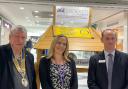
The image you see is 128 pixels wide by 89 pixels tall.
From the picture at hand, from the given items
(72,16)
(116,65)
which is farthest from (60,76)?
(72,16)

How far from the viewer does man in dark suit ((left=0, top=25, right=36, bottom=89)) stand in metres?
2.45

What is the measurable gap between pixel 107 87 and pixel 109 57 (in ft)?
1.14

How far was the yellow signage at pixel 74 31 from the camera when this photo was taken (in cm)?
360

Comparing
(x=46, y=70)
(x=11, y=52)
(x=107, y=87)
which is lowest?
(x=107, y=87)

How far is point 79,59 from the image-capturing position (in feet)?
11.9

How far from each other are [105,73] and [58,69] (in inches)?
21.3

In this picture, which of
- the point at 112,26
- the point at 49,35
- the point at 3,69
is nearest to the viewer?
the point at 3,69

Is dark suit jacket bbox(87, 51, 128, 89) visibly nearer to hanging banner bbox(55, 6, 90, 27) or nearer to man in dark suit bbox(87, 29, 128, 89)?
man in dark suit bbox(87, 29, 128, 89)

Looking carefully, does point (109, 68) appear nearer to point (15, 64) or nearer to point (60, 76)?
point (60, 76)

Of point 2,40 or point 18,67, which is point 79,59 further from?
point 2,40

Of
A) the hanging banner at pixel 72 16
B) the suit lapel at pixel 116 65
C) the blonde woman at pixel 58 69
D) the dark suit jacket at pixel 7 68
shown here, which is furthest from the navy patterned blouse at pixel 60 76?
the hanging banner at pixel 72 16

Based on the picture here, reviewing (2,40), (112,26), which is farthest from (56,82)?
(2,40)

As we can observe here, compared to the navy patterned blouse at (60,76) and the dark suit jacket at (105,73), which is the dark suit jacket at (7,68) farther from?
the dark suit jacket at (105,73)

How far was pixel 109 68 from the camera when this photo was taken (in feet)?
8.79
